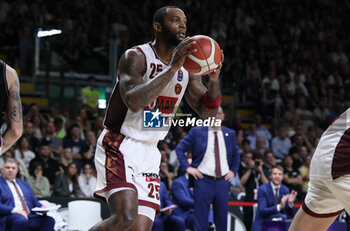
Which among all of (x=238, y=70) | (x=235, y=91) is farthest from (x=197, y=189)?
(x=238, y=70)

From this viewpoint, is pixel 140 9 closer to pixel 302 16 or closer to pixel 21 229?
pixel 302 16

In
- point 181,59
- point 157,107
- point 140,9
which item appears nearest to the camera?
point 181,59

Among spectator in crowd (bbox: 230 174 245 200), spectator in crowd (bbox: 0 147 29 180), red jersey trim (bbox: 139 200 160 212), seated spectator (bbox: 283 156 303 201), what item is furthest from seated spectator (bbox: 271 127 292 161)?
red jersey trim (bbox: 139 200 160 212)

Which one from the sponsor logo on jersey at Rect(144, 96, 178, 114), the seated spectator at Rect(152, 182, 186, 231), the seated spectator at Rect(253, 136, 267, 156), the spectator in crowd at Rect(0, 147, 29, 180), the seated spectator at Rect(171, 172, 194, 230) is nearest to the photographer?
the sponsor logo on jersey at Rect(144, 96, 178, 114)

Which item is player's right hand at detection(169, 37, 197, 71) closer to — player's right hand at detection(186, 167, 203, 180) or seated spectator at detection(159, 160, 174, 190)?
player's right hand at detection(186, 167, 203, 180)

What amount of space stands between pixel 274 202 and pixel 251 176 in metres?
1.57

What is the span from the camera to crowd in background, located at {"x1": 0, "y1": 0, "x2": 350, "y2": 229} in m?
9.96

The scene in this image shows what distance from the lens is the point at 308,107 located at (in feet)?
44.9

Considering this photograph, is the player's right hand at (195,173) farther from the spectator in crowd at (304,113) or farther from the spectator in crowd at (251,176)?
the spectator in crowd at (304,113)

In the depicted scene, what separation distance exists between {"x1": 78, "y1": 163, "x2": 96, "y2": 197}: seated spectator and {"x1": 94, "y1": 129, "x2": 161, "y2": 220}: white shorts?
5372 mm

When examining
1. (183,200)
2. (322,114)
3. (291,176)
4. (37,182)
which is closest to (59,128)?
(37,182)

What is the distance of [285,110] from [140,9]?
4.60 meters

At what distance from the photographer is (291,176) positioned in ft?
36.2

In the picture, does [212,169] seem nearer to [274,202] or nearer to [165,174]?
[274,202]
